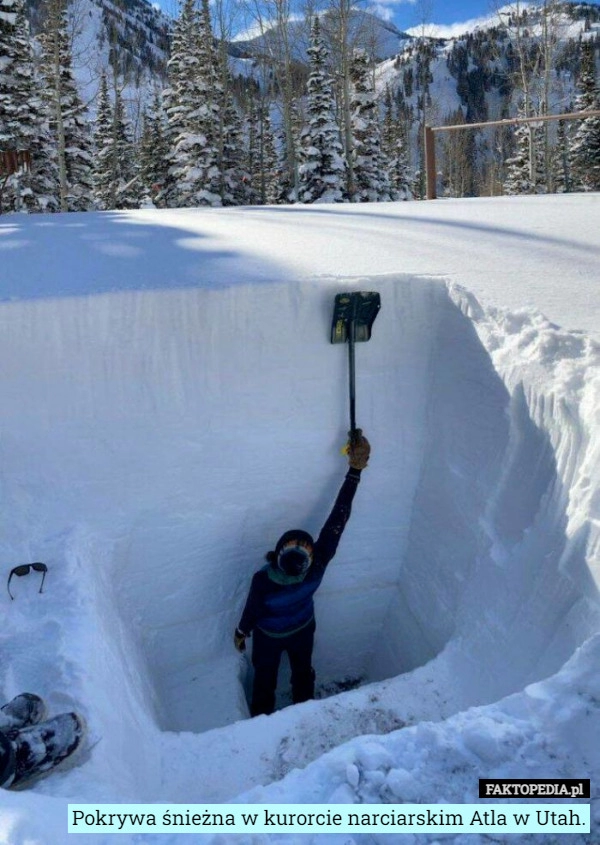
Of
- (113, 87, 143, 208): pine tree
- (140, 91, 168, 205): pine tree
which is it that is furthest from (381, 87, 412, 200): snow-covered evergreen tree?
(113, 87, 143, 208): pine tree

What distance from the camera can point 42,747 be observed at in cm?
197

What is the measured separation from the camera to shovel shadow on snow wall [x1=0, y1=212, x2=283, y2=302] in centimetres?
337

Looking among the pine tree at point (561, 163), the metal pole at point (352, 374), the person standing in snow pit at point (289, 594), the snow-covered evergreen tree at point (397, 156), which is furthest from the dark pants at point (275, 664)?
the pine tree at point (561, 163)

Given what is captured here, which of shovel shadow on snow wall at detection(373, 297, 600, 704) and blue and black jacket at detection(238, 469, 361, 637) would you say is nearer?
shovel shadow on snow wall at detection(373, 297, 600, 704)

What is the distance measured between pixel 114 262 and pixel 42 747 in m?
2.90

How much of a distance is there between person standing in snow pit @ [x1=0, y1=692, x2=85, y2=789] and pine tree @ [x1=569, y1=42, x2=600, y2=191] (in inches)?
934

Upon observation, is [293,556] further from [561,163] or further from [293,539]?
[561,163]

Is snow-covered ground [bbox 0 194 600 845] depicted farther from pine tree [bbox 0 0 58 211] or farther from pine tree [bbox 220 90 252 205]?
pine tree [bbox 220 90 252 205]

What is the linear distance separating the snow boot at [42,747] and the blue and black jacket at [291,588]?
140cm

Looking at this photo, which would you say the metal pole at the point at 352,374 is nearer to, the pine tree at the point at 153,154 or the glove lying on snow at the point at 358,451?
the glove lying on snow at the point at 358,451

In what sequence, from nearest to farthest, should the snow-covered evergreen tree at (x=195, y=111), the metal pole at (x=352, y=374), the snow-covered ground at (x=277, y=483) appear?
the snow-covered ground at (x=277, y=483) → the metal pole at (x=352, y=374) → the snow-covered evergreen tree at (x=195, y=111)

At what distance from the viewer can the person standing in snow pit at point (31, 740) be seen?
1876 mm

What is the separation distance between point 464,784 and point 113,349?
2.55 meters

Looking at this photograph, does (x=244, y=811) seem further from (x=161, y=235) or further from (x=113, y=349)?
(x=161, y=235)
